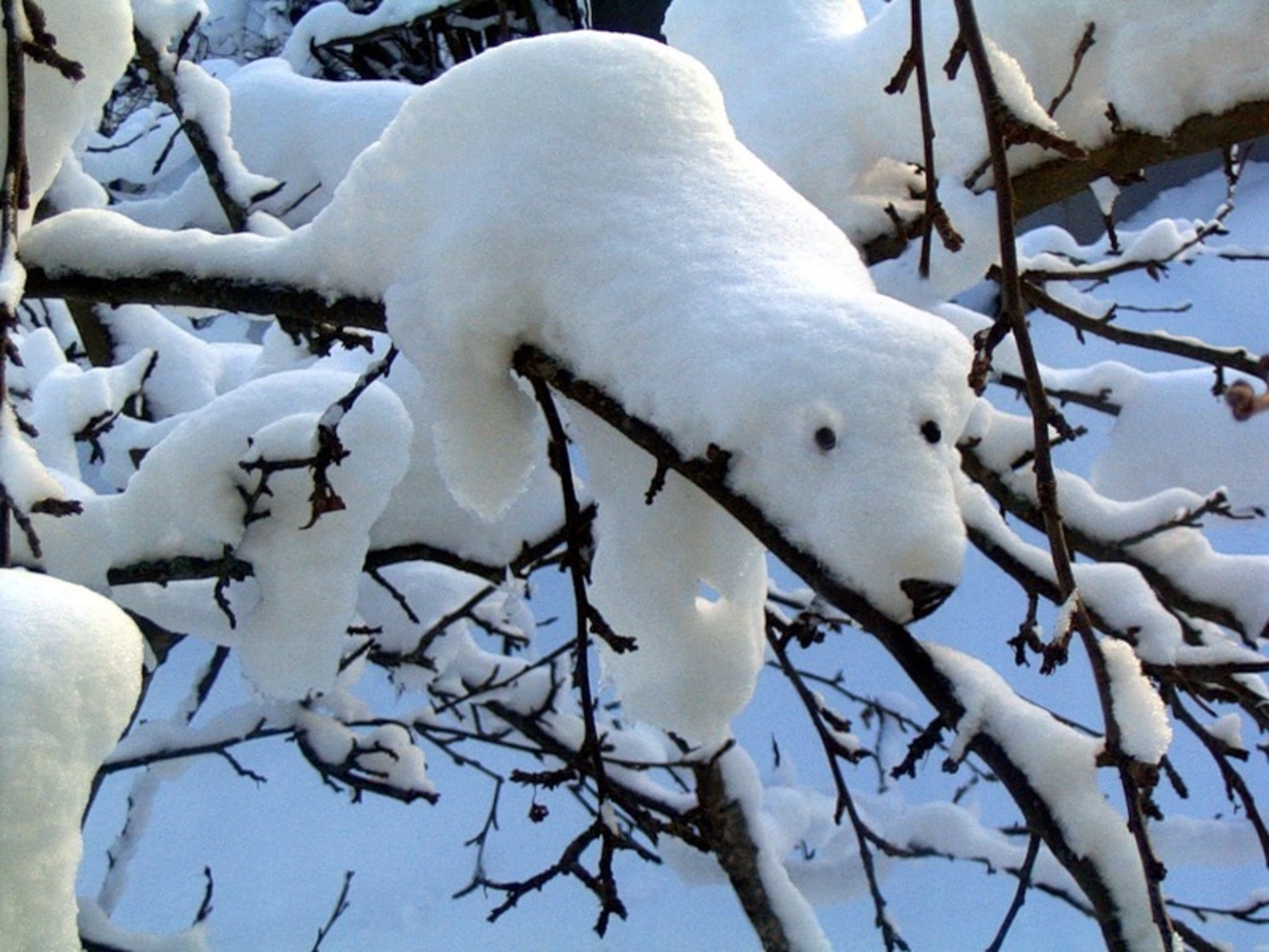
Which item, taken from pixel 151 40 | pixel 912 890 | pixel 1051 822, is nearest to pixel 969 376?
pixel 1051 822

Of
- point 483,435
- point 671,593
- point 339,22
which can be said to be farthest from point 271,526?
point 339,22

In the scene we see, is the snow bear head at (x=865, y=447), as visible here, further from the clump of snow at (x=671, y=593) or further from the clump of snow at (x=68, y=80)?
the clump of snow at (x=68, y=80)

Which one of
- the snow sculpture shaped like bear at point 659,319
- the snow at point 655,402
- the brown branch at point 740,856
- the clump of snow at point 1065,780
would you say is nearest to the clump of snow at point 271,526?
the snow at point 655,402

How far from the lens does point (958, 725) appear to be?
0.84 meters

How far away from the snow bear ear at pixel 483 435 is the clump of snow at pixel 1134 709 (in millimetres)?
597

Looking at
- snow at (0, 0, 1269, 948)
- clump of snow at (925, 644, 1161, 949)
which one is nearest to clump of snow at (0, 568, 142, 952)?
snow at (0, 0, 1269, 948)

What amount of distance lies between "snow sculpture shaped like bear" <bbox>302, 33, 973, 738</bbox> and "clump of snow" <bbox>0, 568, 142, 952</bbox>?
0.44 meters

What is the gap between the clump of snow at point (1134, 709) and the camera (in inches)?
32.5

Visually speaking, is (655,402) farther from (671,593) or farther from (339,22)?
(339,22)

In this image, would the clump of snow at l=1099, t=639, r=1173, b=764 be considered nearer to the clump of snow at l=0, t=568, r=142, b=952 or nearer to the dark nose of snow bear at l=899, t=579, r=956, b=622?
the dark nose of snow bear at l=899, t=579, r=956, b=622

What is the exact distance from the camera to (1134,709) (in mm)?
854

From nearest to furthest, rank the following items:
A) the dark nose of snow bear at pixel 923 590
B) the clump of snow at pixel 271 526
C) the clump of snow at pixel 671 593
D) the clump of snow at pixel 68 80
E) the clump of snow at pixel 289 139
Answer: the dark nose of snow bear at pixel 923 590, the clump of snow at pixel 671 593, the clump of snow at pixel 68 80, the clump of snow at pixel 271 526, the clump of snow at pixel 289 139

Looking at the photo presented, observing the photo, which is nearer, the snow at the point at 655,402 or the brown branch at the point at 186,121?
the snow at the point at 655,402

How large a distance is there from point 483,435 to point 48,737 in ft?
1.72
